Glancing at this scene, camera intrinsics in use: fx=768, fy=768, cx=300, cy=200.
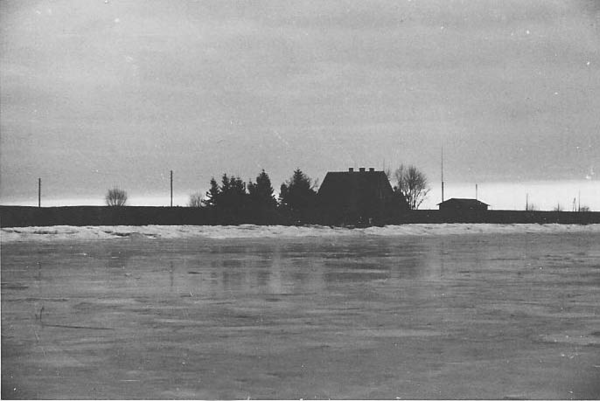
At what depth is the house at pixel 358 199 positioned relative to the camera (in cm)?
5693

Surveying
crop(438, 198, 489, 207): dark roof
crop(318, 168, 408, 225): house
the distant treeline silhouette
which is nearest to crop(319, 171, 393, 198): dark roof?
crop(318, 168, 408, 225): house

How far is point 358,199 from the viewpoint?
206ft

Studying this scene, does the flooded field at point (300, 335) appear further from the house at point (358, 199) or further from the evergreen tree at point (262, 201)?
the house at point (358, 199)

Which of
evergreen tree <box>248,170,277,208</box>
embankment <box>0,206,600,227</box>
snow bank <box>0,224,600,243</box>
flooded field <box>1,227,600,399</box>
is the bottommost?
flooded field <box>1,227,600,399</box>

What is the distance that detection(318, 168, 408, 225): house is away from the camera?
56.9 metres

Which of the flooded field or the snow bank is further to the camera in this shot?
the snow bank

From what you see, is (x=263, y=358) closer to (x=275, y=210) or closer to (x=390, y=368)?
(x=390, y=368)

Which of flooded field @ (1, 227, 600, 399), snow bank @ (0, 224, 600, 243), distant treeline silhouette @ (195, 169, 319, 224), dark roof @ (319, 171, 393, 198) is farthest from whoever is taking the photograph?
dark roof @ (319, 171, 393, 198)

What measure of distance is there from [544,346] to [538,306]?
10.8ft

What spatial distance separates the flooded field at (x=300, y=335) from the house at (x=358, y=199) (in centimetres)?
4052

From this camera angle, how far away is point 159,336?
830 cm

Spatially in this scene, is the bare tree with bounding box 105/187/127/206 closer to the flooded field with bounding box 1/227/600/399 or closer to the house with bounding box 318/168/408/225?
the house with bounding box 318/168/408/225

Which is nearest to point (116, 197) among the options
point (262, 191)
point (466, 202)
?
point (262, 191)

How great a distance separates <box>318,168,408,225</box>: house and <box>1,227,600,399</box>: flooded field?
4052 centimetres
